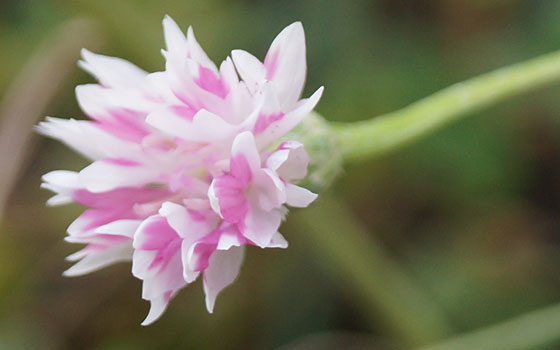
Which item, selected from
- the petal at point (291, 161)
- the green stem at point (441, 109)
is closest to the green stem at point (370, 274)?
the green stem at point (441, 109)

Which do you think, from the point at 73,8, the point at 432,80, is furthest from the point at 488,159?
the point at 73,8

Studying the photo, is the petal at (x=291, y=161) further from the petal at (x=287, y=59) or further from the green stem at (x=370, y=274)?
the green stem at (x=370, y=274)

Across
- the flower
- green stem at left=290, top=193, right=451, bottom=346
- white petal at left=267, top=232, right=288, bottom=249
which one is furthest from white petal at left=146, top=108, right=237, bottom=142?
green stem at left=290, top=193, right=451, bottom=346

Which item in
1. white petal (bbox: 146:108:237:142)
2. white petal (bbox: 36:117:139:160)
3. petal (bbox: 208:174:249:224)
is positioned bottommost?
petal (bbox: 208:174:249:224)

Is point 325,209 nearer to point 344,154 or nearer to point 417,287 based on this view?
point 417,287

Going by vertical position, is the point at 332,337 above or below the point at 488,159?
below

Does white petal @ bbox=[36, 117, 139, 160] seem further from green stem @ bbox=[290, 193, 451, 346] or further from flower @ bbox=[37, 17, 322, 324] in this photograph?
green stem @ bbox=[290, 193, 451, 346]
